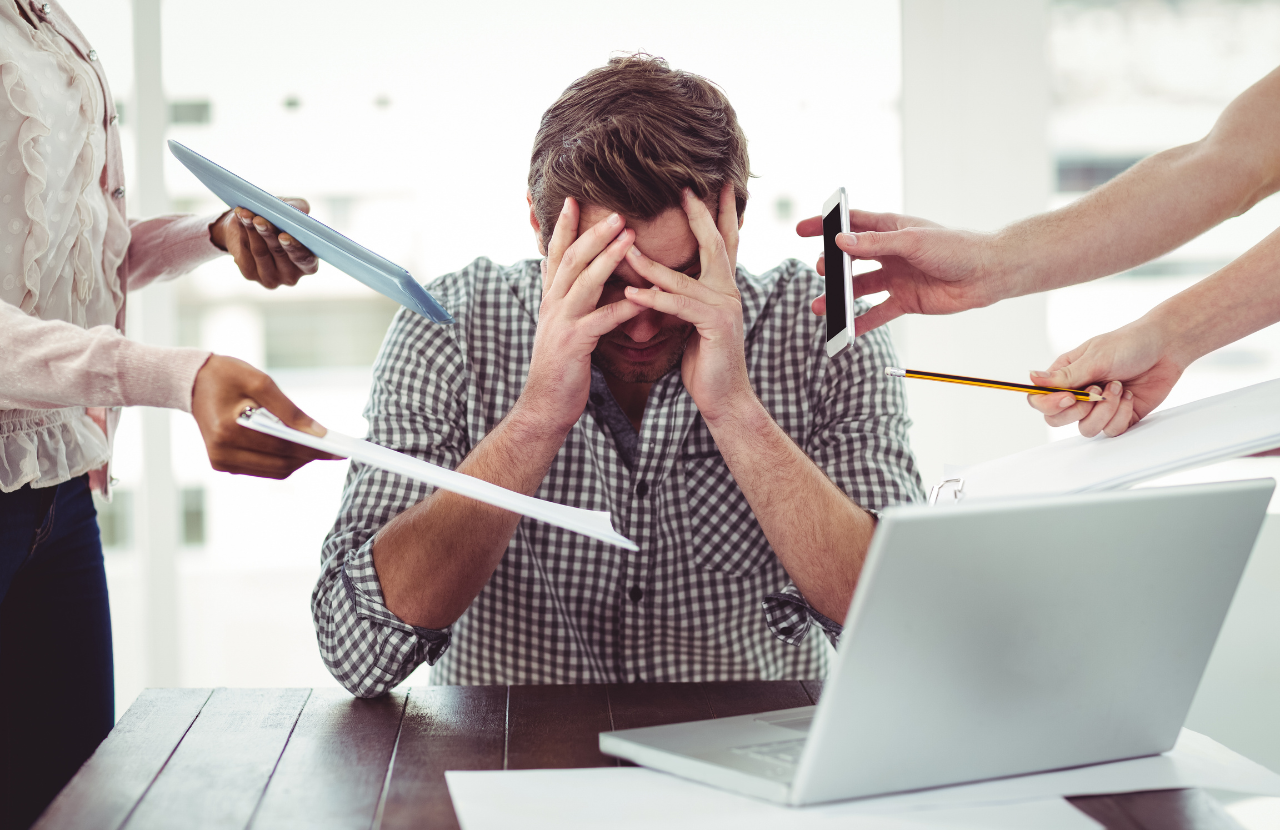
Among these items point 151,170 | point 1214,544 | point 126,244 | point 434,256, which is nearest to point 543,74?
point 434,256

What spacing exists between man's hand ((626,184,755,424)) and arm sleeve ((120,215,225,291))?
1.99 feet

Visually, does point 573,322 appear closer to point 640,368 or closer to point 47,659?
point 640,368

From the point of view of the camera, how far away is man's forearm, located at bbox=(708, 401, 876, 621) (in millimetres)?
→ 1055

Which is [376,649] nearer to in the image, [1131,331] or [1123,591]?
[1123,591]

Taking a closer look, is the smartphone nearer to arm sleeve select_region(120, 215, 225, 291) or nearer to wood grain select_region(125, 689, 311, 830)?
wood grain select_region(125, 689, 311, 830)

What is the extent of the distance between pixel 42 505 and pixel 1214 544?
3.75 ft

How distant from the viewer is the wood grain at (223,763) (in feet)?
2.06

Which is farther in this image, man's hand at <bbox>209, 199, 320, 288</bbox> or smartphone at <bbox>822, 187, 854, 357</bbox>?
man's hand at <bbox>209, 199, 320, 288</bbox>

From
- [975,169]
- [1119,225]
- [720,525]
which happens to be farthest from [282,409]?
[975,169]

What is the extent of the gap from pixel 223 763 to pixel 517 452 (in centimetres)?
46

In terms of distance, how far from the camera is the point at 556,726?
79 centimetres

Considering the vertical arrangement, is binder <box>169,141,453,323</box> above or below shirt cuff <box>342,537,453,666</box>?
above

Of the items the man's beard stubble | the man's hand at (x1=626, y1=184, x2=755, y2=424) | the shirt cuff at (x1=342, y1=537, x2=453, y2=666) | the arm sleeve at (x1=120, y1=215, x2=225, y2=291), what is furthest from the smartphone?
the arm sleeve at (x1=120, y1=215, x2=225, y2=291)

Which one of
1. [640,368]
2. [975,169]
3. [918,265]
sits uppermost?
[975,169]
